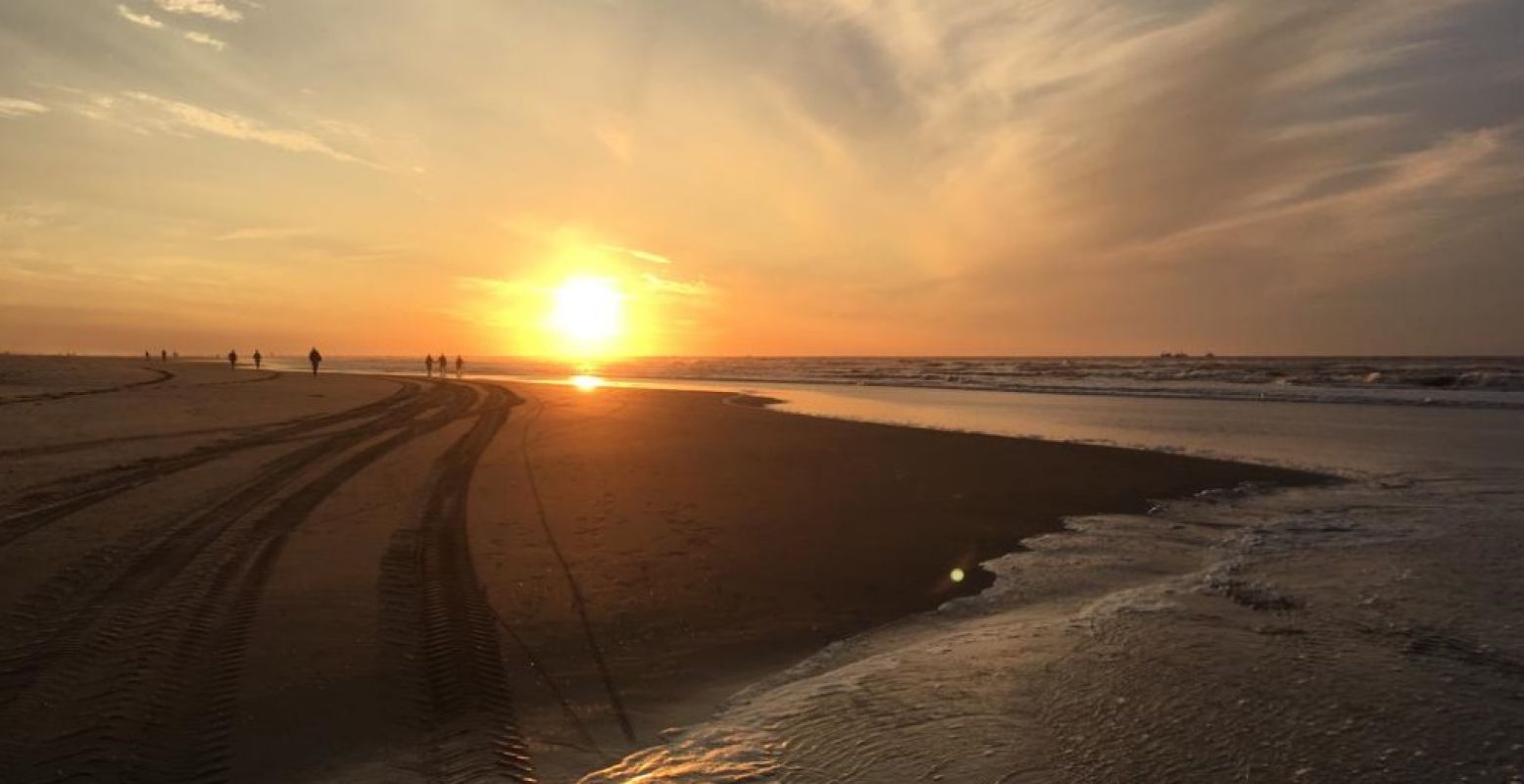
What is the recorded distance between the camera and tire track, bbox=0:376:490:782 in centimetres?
424

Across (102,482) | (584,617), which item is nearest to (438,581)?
(584,617)

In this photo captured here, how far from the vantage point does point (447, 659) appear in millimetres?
5656


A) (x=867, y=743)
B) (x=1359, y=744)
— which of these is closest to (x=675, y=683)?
(x=867, y=743)

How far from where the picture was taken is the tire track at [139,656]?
13.9 ft

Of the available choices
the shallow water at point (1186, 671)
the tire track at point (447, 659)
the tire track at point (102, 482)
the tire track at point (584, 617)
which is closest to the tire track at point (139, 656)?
the tire track at point (447, 659)

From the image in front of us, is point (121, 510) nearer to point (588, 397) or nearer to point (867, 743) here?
point (867, 743)

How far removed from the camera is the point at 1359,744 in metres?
4.32

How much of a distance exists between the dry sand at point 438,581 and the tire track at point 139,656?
23 millimetres

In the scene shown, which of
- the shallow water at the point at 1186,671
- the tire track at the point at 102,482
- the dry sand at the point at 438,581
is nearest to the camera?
the shallow water at the point at 1186,671

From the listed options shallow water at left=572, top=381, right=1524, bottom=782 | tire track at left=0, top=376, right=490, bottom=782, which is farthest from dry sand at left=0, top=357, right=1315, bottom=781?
shallow water at left=572, top=381, right=1524, bottom=782

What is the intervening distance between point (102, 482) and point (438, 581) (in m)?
8.24

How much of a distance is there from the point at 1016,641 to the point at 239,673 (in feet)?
19.4

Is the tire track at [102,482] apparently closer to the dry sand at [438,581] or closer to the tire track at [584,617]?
the dry sand at [438,581]

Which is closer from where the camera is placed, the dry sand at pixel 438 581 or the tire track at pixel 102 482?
the dry sand at pixel 438 581
